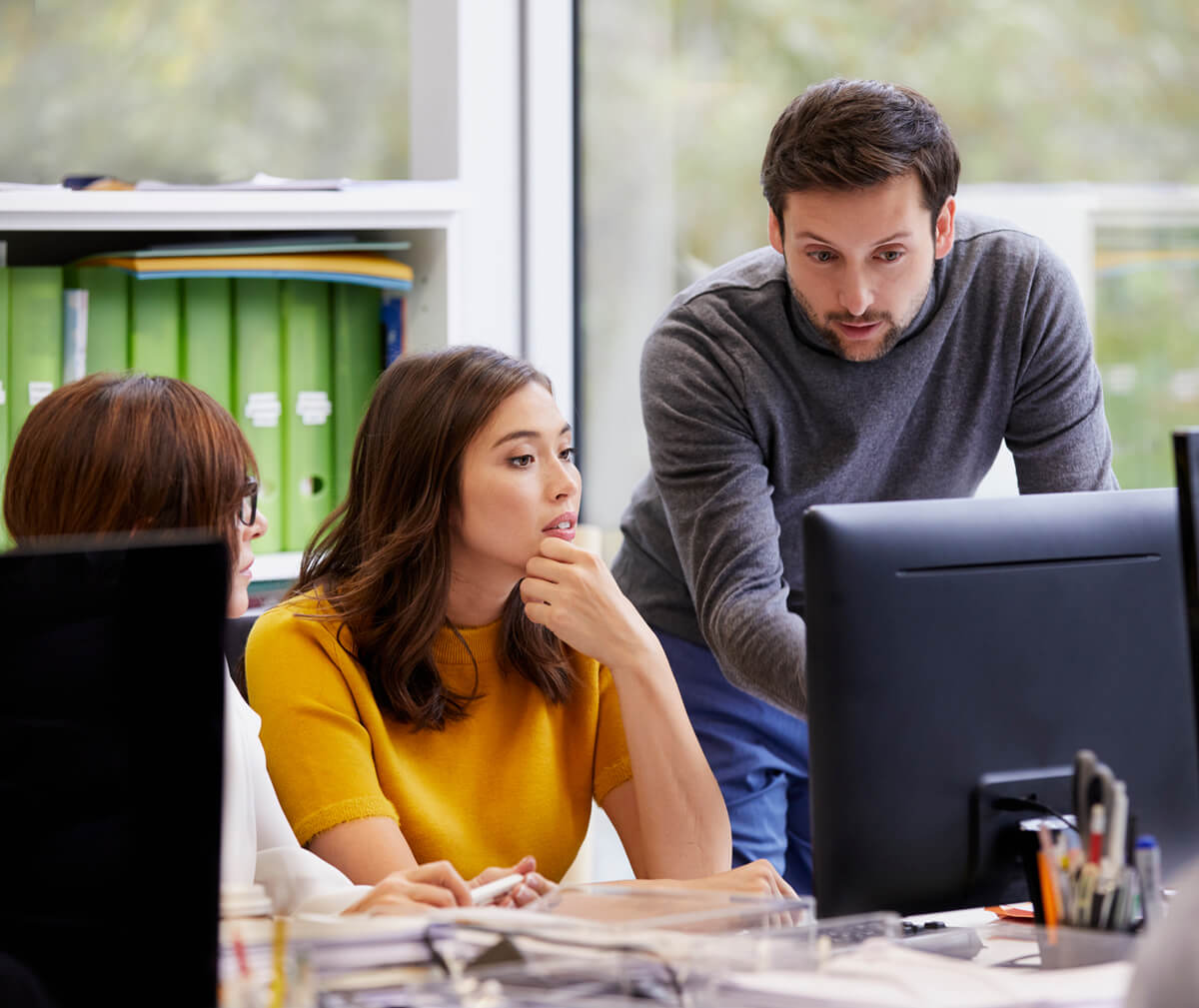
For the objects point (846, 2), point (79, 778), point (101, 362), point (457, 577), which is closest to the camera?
point (79, 778)

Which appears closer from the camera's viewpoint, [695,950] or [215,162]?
[695,950]

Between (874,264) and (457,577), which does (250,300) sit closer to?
(457,577)

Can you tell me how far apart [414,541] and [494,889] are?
53cm

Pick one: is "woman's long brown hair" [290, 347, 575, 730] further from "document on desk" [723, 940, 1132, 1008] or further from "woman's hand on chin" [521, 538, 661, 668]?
"document on desk" [723, 940, 1132, 1008]

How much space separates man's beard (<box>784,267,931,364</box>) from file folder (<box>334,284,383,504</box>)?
807 millimetres

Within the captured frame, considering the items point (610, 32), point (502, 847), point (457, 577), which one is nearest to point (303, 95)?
point (610, 32)

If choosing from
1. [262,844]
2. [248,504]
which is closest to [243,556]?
[248,504]

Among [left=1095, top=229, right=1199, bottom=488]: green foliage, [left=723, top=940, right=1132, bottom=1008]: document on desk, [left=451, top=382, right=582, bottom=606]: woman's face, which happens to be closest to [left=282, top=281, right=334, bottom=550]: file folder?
[left=451, top=382, right=582, bottom=606]: woman's face

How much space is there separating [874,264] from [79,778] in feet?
3.78

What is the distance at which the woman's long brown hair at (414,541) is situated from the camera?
154 cm

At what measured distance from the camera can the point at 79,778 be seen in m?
0.76

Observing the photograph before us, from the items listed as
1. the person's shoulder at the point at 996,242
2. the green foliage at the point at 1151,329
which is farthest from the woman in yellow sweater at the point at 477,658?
the green foliage at the point at 1151,329

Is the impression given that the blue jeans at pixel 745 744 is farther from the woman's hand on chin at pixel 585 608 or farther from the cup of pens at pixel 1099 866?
the cup of pens at pixel 1099 866

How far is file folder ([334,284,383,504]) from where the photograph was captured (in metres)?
2.30
